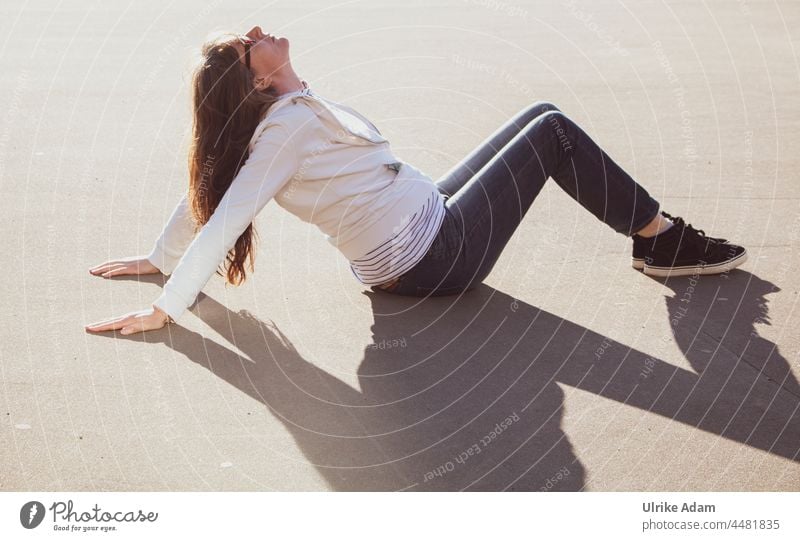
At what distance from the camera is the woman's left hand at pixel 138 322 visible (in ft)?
11.8

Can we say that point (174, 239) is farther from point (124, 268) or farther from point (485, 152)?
point (485, 152)

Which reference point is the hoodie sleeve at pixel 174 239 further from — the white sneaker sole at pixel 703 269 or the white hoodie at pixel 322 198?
the white sneaker sole at pixel 703 269

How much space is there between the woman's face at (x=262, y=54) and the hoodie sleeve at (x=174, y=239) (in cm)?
61

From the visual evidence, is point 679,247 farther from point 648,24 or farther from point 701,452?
point 648,24

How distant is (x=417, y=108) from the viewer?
720 centimetres

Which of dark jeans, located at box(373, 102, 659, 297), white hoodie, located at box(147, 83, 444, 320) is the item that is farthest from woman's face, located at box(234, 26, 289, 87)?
dark jeans, located at box(373, 102, 659, 297)

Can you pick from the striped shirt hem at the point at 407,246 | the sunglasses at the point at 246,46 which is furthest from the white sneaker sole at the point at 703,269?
the sunglasses at the point at 246,46

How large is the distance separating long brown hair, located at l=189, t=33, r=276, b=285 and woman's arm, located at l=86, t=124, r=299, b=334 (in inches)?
5.0

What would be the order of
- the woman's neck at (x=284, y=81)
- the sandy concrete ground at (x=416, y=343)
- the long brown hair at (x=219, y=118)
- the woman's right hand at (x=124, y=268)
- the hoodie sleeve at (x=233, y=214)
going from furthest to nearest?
the woman's right hand at (x=124, y=268)
the woman's neck at (x=284, y=81)
the long brown hair at (x=219, y=118)
the hoodie sleeve at (x=233, y=214)
the sandy concrete ground at (x=416, y=343)

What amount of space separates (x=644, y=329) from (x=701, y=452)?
0.92 meters

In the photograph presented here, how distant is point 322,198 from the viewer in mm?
3668

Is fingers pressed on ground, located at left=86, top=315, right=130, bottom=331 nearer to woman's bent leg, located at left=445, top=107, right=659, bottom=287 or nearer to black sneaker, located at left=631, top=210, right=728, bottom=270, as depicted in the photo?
woman's bent leg, located at left=445, top=107, right=659, bottom=287

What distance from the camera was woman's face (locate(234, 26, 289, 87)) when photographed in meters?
3.50
